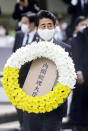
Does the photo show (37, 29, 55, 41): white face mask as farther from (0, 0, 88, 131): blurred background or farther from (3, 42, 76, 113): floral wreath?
(0, 0, 88, 131): blurred background

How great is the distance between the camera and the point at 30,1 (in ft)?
30.0

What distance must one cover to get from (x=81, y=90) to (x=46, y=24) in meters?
2.71

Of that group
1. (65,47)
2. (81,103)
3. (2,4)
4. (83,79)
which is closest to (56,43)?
(65,47)

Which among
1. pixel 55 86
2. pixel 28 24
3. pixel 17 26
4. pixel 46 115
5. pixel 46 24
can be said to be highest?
pixel 46 24

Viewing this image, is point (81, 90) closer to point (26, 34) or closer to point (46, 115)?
point (26, 34)

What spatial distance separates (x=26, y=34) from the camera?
6816mm

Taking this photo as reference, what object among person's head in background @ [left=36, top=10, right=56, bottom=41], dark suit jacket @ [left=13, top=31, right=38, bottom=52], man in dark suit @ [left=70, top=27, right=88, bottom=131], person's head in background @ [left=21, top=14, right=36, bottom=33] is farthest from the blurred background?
person's head in background @ [left=36, top=10, right=56, bottom=41]

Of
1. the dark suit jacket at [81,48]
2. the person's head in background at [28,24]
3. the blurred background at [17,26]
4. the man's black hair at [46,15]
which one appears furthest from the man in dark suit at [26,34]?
the man's black hair at [46,15]

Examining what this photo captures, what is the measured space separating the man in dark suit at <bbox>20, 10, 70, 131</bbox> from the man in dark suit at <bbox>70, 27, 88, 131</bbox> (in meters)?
1.95

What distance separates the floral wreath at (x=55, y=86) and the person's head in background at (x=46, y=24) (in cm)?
18

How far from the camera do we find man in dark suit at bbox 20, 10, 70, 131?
177 inches

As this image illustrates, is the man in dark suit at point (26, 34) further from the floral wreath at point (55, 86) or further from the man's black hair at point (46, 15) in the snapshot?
the floral wreath at point (55, 86)

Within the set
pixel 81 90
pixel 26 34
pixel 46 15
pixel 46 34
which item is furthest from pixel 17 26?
pixel 46 34

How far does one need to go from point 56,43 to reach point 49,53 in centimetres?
28
